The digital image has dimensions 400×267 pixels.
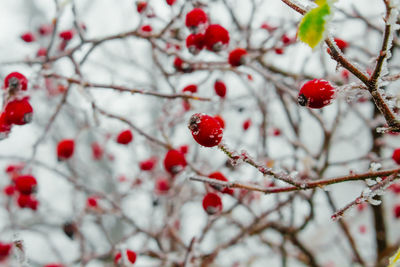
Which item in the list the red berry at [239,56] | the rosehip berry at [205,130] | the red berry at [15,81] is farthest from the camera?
the red berry at [239,56]

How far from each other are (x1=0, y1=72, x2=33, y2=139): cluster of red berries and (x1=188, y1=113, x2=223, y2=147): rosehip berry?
2.54 ft

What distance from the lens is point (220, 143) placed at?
2.96 ft

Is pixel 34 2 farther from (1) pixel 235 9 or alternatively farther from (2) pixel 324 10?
(2) pixel 324 10

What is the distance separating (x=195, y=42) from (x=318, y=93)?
82cm

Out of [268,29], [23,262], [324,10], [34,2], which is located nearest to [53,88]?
[268,29]

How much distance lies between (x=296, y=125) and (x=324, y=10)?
2627 mm

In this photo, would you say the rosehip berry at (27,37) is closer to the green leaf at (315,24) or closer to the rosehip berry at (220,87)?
the rosehip berry at (220,87)

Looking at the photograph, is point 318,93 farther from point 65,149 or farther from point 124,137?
point 65,149

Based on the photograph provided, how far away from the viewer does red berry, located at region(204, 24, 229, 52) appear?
1.53m

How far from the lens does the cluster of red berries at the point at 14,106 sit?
4.31 feet

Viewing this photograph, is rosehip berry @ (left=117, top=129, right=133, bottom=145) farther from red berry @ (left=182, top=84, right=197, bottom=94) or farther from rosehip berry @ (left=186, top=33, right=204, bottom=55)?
rosehip berry @ (left=186, top=33, right=204, bottom=55)

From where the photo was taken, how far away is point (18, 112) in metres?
1.32

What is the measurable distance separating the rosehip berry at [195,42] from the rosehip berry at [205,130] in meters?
0.76

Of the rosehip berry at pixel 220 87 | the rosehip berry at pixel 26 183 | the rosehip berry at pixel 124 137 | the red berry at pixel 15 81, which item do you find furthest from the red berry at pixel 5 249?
the rosehip berry at pixel 220 87
